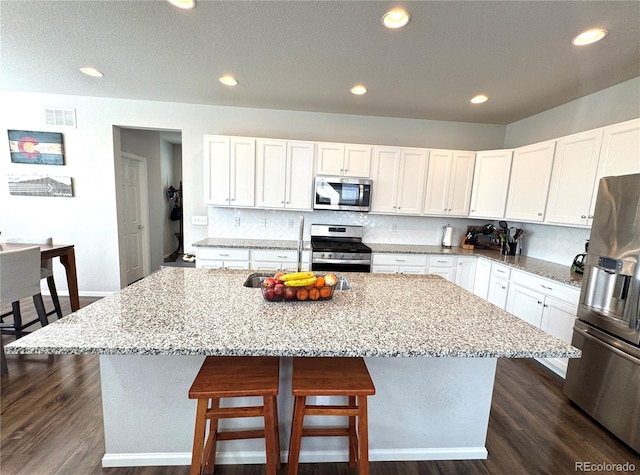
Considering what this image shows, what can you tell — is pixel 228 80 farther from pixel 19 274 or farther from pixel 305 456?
pixel 305 456

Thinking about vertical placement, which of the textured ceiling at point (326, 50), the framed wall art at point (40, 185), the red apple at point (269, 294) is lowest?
the red apple at point (269, 294)

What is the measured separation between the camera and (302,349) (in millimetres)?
994

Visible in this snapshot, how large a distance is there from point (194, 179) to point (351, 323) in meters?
3.33

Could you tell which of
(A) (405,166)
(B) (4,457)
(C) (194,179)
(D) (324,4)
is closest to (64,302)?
(C) (194,179)

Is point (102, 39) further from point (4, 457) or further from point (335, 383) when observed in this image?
point (335, 383)

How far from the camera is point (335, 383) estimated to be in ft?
3.80

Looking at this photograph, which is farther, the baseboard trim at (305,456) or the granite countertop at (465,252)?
the granite countertop at (465,252)

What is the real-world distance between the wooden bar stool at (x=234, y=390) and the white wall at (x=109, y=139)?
2.97m

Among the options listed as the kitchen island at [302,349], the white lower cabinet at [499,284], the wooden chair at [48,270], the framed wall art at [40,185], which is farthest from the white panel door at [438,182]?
the framed wall art at [40,185]

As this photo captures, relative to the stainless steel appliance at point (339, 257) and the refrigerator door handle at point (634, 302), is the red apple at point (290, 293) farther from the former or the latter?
the refrigerator door handle at point (634, 302)

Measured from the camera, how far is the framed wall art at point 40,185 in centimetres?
346

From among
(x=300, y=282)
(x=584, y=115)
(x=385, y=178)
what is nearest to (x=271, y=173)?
(x=385, y=178)

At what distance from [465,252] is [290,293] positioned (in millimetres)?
2940

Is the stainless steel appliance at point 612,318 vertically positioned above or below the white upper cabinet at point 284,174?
below
